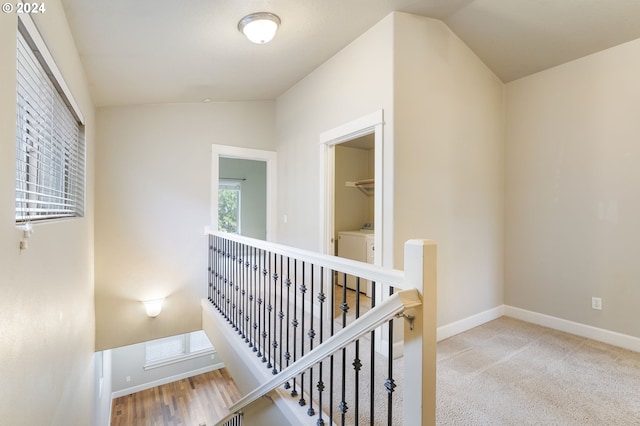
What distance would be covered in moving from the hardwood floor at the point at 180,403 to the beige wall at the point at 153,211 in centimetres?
210

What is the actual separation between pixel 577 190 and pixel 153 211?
4.55m

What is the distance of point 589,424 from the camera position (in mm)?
1727

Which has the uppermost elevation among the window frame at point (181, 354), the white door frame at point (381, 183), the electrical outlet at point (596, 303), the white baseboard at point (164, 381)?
the white door frame at point (381, 183)

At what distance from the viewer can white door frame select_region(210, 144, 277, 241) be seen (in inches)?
160

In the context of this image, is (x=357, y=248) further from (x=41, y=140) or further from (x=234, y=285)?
(x=41, y=140)

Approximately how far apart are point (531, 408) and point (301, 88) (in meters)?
3.66

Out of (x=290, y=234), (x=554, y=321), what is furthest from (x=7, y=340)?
(x=554, y=321)

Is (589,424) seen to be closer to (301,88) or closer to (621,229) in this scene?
(621,229)

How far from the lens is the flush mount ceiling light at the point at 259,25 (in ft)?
7.15

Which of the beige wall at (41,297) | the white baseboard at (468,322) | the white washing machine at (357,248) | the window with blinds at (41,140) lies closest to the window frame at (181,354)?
the white washing machine at (357,248)

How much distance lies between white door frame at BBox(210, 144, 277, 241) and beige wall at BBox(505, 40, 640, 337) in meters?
2.93

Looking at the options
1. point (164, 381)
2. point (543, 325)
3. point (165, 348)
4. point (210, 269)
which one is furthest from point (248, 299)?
point (164, 381)

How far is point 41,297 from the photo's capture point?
1447 millimetres

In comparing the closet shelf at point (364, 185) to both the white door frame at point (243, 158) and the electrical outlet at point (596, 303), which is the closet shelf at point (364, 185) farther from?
the electrical outlet at point (596, 303)
